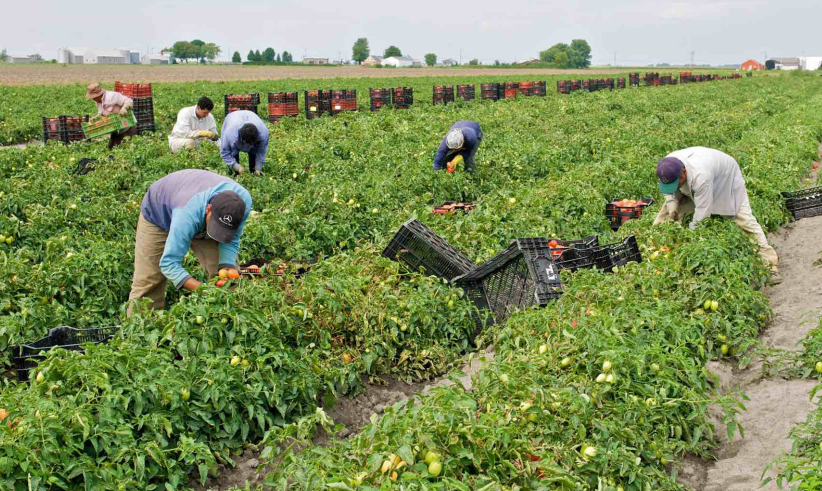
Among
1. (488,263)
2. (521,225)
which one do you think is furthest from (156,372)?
(521,225)

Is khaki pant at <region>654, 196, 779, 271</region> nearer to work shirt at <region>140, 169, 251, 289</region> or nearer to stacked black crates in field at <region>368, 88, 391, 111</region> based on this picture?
work shirt at <region>140, 169, 251, 289</region>

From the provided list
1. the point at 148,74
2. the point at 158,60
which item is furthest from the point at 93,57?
the point at 148,74

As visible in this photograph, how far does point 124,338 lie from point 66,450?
1.23m

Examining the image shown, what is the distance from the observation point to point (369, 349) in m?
5.58

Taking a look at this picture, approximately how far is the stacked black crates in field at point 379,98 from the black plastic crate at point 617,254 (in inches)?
729

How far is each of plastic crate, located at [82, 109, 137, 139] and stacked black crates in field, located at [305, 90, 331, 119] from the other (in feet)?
25.4

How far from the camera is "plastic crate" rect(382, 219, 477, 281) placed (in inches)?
250

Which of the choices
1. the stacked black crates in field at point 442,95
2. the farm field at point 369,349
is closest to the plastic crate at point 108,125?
the farm field at point 369,349

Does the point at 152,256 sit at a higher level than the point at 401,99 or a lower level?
lower

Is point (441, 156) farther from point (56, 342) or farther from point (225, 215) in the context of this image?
point (56, 342)

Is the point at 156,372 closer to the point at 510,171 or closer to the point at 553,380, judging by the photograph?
the point at 553,380

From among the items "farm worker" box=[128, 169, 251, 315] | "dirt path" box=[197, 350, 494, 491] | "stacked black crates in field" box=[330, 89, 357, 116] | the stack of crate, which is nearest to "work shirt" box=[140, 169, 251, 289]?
"farm worker" box=[128, 169, 251, 315]

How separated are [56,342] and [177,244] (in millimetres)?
1049

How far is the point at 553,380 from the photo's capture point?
4340mm
